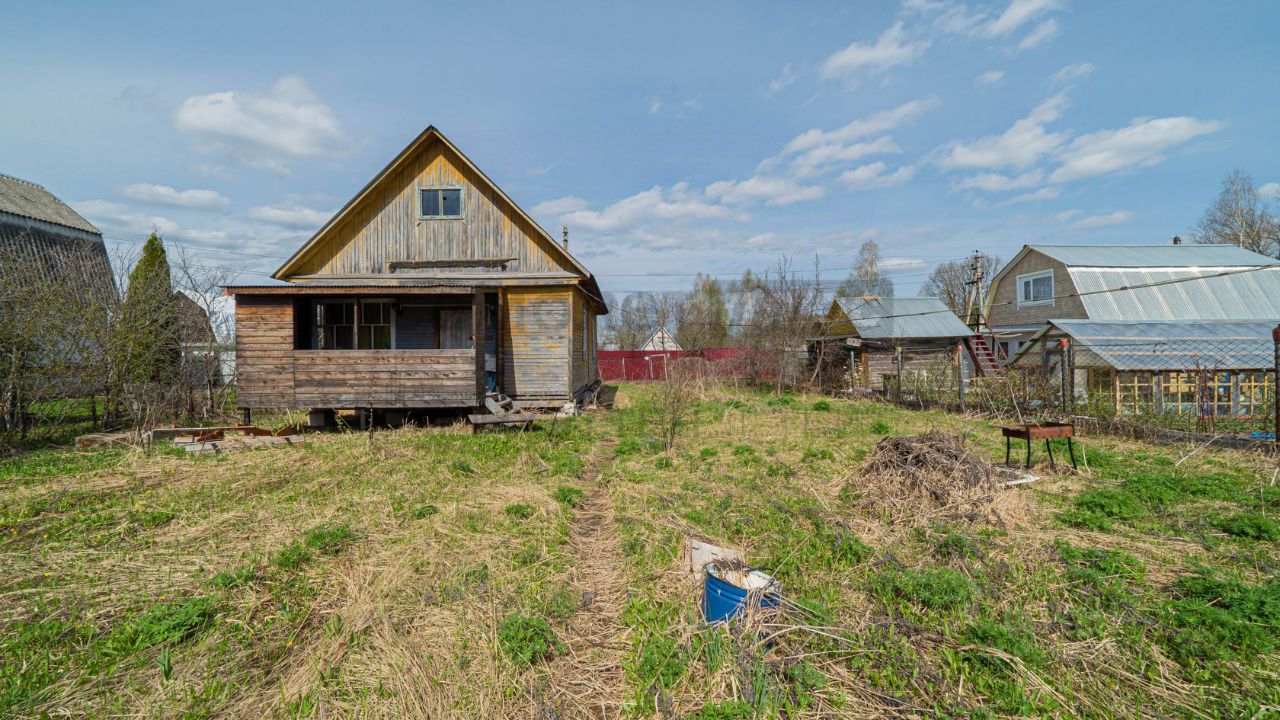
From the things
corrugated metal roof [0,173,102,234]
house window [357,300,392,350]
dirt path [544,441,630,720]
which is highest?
corrugated metal roof [0,173,102,234]

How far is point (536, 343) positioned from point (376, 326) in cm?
466

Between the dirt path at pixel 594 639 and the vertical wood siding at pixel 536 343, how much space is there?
902 cm

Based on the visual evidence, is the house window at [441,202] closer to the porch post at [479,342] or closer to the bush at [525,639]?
the porch post at [479,342]

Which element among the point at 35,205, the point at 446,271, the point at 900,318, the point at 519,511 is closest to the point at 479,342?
the point at 446,271

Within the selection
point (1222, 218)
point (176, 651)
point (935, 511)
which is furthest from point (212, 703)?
point (1222, 218)

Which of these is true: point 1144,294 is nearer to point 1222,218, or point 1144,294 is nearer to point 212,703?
point 1222,218

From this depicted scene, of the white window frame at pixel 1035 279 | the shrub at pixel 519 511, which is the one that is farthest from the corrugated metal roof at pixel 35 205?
the white window frame at pixel 1035 279

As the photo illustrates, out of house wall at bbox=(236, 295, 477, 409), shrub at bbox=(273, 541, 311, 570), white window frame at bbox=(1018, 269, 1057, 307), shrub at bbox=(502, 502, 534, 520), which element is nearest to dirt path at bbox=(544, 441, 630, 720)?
shrub at bbox=(502, 502, 534, 520)

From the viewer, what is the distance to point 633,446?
10.6m

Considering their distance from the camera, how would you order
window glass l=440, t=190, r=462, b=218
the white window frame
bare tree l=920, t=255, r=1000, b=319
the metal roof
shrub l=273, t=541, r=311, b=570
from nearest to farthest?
shrub l=273, t=541, r=311, b=570
the metal roof
window glass l=440, t=190, r=462, b=218
the white window frame
bare tree l=920, t=255, r=1000, b=319

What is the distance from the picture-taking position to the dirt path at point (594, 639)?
3.18m

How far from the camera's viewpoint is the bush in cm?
352

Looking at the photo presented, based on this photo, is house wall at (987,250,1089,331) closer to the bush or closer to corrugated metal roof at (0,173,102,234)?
the bush

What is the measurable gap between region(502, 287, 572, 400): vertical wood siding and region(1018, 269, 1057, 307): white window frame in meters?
22.3
